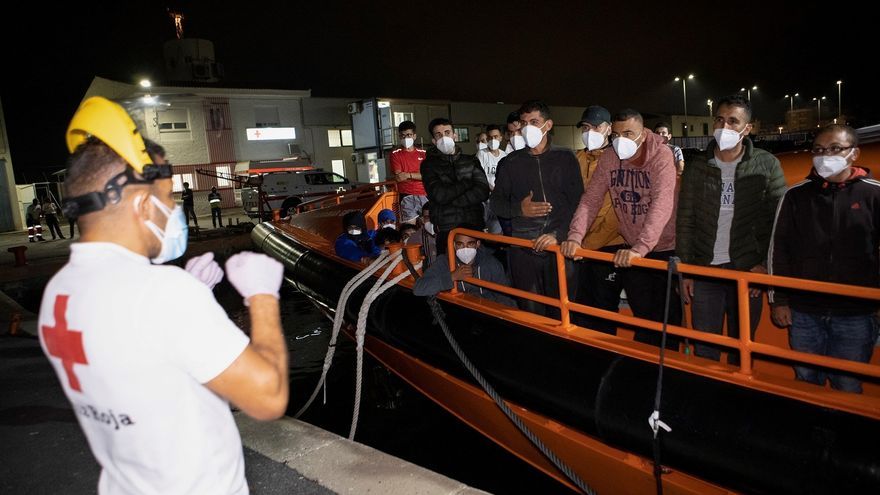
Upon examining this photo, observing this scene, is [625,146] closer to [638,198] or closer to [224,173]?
[638,198]

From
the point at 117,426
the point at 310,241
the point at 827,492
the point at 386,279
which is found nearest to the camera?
the point at 117,426

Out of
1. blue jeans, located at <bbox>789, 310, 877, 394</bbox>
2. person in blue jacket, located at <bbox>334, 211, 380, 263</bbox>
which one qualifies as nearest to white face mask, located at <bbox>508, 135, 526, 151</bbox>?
person in blue jacket, located at <bbox>334, 211, 380, 263</bbox>

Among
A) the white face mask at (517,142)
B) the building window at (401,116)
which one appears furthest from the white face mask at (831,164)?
the building window at (401,116)

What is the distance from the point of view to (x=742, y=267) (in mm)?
3195

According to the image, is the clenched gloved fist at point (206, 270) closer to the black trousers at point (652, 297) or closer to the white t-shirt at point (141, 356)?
the white t-shirt at point (141, 356)

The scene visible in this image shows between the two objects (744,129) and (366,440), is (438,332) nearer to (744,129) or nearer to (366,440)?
(366,440)

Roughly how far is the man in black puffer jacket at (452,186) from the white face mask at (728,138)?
70.3 inches

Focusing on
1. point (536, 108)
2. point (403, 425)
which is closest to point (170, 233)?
point (536, 108)

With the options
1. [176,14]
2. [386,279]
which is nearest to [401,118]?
[176,14]

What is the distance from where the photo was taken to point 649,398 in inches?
103

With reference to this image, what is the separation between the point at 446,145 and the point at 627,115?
156cm

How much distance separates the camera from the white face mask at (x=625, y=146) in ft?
11.2

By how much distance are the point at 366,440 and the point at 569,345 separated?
2.72 m

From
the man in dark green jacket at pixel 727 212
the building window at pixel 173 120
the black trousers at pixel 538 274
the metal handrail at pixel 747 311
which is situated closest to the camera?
the metal handrail at pixel 747 311
